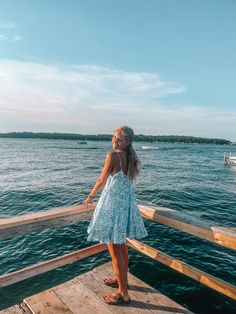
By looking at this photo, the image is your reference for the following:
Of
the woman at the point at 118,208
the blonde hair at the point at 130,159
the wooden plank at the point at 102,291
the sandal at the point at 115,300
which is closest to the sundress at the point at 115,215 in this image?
the woman at the point at 118,208

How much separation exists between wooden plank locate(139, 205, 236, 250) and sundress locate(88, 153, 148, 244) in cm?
58

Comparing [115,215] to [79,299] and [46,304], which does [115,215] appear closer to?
[79,299]

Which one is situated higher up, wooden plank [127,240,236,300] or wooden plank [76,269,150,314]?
wooden plank [127,240,236,300]

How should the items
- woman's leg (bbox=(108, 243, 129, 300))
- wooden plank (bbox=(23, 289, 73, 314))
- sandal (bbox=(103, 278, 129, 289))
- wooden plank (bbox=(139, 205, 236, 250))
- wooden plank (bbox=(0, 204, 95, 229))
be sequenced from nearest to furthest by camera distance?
1. wooden plank (bbox=(139, 205, 236, 250))
2. wooden plank (bbox=(0, 204, 95, 229))
3. wooden plank (bbox=(23, 289, 73, 314))
4. woman's leg (bbox=(108, 243, 129, 300))
5. sandal (bbox=(103, 278, 129, 289))

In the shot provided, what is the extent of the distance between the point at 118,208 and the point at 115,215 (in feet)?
0.35

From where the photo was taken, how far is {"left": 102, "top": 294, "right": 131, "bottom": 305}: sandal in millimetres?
4020

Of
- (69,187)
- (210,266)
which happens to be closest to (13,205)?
(69,187)

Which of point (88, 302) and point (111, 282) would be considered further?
point (111, 282)

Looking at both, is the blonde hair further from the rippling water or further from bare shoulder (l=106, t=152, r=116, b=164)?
the rippling water

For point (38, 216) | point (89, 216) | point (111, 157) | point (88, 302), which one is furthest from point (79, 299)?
point (111, 157)

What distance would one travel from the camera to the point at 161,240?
1187 centimetres

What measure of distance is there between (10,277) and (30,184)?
2139 cm

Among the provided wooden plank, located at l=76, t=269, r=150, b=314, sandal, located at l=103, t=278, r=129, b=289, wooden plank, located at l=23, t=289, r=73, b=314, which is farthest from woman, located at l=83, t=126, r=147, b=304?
wooden plank, located at l=23, t=289, r=73, b=314

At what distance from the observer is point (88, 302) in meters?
4.03
